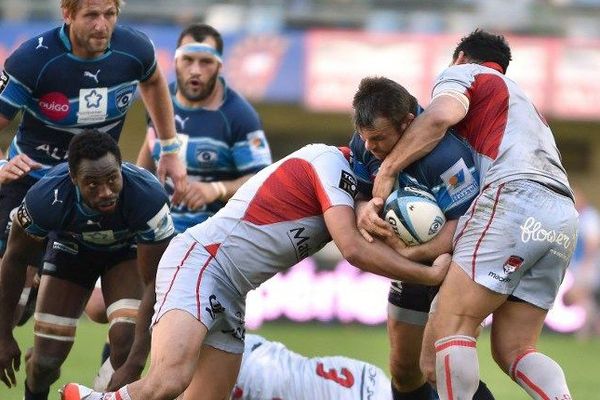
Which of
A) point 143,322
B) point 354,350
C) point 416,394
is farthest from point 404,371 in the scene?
point 354,350

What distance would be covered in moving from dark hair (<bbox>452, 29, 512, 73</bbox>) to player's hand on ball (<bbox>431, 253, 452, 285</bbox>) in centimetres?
122

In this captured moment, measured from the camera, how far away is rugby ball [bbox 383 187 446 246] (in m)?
6.47

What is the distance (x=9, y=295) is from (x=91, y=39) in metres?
1.55

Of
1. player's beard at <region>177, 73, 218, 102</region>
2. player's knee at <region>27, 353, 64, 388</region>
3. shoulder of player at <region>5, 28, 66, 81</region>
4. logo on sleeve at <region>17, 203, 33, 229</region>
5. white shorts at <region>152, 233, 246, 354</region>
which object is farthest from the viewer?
player's beard at <region>177, 73, 218, 102</region>

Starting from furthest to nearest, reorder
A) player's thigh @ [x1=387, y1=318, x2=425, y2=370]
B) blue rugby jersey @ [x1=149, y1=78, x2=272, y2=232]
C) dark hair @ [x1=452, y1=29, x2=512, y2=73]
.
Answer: blue rugby jersey @ [x1=149, y1=78, x2=272, y2=232], player's thigh @ [x1=387, y1=318, x2=425, y2=370], dark hair @ [x1=452, y1=29, x2=512, y2=73]

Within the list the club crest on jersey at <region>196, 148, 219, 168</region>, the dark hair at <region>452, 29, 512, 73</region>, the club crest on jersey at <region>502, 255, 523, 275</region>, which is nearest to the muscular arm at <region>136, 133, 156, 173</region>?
the club crest on jersey at <region>196, 148, 219, 168</region>

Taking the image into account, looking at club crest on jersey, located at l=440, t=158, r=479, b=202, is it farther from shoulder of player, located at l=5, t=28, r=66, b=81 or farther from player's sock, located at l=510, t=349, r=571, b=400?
shoulder of player, located at l=5, t=28, r=66, b=81

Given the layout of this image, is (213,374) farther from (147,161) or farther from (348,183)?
(147,161)

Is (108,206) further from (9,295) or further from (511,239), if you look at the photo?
(511,239)

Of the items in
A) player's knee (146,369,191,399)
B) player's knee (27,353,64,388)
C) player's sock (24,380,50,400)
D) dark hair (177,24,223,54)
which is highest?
dark hair (177,24,223,54)

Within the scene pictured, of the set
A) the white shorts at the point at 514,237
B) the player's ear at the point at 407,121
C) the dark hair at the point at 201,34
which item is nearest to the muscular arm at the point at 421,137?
the player's ear at the point at 407,121

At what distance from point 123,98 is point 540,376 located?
3.05 meters

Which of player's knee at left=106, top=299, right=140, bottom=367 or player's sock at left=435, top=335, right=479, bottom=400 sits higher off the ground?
player's sock at left=435, top=335, right=479, bottom=400

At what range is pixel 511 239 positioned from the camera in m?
6.50
